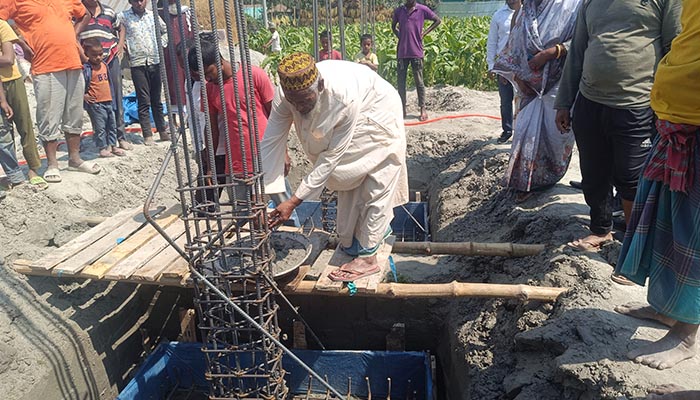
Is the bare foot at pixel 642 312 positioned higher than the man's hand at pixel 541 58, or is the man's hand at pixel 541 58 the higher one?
the man's hand at pixel 541 58

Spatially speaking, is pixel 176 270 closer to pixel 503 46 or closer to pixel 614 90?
pixel 614 90

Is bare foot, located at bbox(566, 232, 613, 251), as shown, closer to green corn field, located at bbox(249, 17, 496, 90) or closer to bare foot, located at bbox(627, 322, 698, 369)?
bare foot, located at bbox(627, 322, 698, 369)

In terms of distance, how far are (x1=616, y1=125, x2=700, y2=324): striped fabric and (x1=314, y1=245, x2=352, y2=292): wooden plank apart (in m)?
1.62

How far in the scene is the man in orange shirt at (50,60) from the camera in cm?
513

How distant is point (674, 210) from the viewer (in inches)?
91.4

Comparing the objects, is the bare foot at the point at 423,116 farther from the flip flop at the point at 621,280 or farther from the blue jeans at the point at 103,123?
the flip flop at the point at 621,280

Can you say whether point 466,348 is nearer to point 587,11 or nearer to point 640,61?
point 640,61

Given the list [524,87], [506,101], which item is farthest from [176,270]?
[506,101]

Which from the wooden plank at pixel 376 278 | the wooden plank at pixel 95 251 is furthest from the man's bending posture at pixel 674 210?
the wooden plank at pixel 95 251

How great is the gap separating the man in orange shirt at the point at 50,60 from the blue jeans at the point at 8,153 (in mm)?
307

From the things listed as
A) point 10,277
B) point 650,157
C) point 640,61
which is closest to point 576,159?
point 640,61

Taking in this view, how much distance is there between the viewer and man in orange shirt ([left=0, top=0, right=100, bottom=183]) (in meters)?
5.13

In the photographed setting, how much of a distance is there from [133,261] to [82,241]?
2.48 ft

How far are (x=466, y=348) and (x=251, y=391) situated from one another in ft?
4.74
